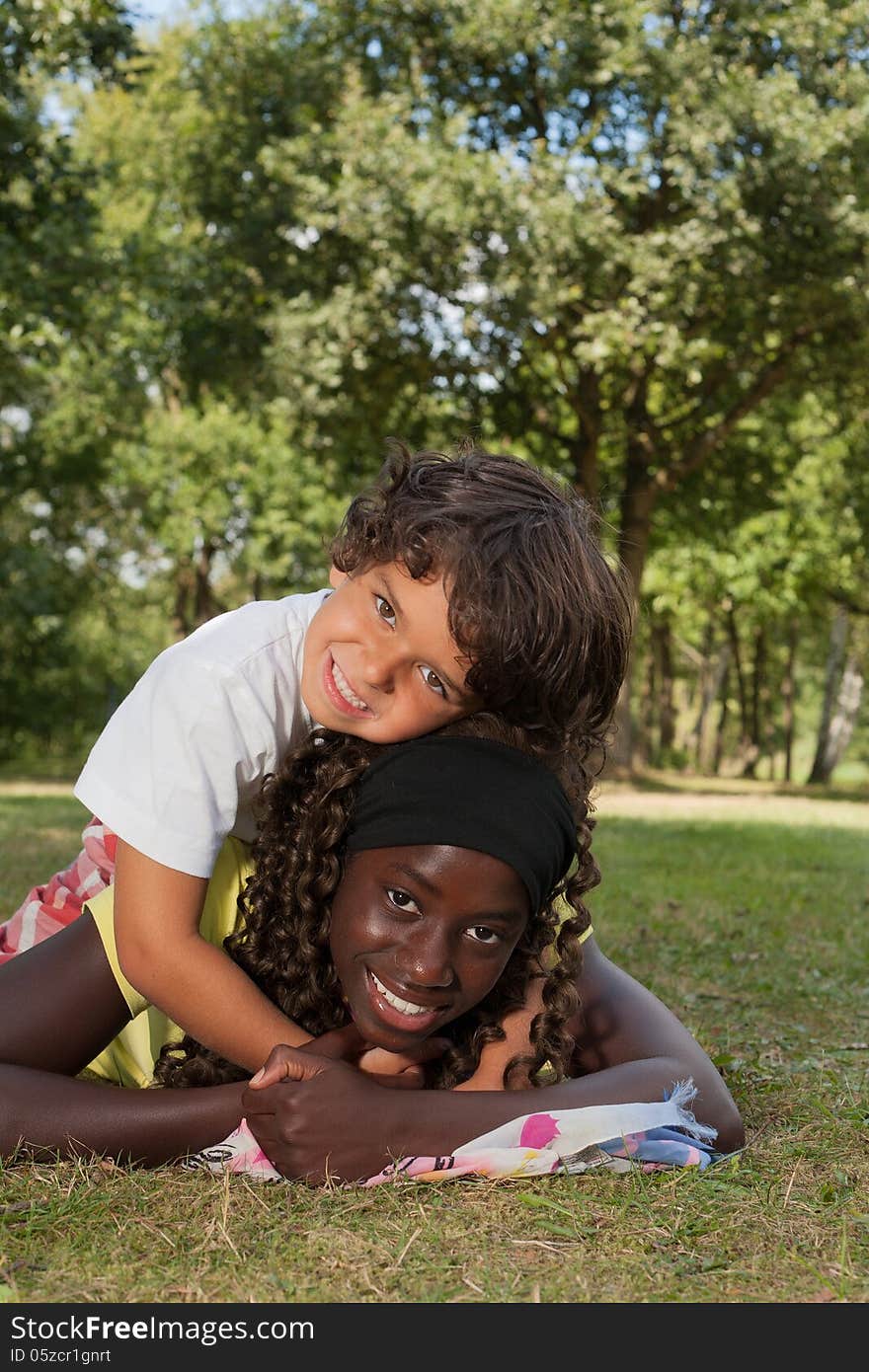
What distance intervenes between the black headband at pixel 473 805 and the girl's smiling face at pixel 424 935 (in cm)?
4

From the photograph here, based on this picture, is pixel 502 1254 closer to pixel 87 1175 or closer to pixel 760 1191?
pixel 760 1191

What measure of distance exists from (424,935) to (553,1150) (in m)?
0.56

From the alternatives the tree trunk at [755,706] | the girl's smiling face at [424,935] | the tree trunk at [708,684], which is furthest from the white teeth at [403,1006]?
the tree trunk at [708,684]

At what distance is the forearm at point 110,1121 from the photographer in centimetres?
302

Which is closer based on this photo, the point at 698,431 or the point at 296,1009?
the point at 296,1009

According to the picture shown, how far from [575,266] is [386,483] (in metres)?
13.4

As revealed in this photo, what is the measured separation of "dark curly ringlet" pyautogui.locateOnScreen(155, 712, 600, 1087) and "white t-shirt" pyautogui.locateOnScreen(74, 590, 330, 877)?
0.38 ft

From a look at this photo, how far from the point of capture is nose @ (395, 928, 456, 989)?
9.63ft

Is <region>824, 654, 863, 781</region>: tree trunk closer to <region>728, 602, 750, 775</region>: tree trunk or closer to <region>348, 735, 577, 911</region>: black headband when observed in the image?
<region>728, 602, 750, 775</region>: tree trunk

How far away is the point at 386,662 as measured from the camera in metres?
3.01

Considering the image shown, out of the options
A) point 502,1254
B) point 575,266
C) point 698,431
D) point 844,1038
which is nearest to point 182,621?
point 698,431

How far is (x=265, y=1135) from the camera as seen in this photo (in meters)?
2.93

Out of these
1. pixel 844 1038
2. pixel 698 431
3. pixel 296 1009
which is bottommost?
pixel 844 1038
